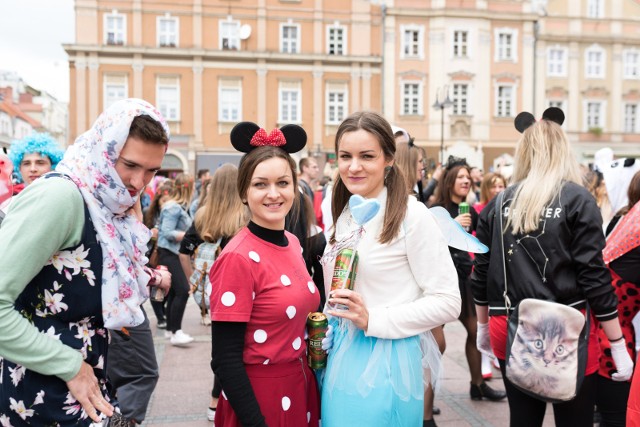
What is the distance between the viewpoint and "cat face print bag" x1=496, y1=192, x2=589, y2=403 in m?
2.50

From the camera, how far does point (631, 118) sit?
33656mm

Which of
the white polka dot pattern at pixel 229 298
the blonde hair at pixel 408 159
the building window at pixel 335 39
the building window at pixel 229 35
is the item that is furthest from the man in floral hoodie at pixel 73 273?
the building window at pixel 335 39

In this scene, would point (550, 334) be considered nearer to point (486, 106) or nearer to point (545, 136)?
point (545, 136)

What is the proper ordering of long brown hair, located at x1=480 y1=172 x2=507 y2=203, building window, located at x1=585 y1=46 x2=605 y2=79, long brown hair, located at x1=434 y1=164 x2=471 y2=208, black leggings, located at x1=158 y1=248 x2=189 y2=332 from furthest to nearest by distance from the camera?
building window, located at x1=585 y1=46 x2=605 y2=79
black leggings, located at x1=158 y1=248 x2=189 y2=332
long brown hair, located at x1=480 y1=172 x2=507 y2=203
long brown hair, located at x1=434 y1=164 x2=471 y2=208

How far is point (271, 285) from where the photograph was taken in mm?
2049

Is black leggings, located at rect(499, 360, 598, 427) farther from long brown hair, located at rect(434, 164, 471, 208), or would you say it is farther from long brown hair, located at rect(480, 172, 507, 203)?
long brown hair, located at rect(480, 172, 507, 203)

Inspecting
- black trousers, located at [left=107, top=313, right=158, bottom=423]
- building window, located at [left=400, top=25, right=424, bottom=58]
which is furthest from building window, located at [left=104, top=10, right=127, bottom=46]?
black trousers, located at [left=107, top=313, right=158, bottom=423]

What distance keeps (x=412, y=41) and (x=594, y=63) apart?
12.1 meters

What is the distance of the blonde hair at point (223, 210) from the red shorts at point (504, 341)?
2.35m

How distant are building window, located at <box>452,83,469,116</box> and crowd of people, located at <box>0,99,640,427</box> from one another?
2979 cm

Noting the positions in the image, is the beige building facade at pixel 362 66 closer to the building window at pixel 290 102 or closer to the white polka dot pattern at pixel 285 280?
the building window at pixel 290 102

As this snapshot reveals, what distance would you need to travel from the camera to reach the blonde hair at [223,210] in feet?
14.8

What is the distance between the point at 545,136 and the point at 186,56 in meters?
28.9

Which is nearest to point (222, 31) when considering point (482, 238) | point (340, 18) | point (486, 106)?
point (340, 18)
